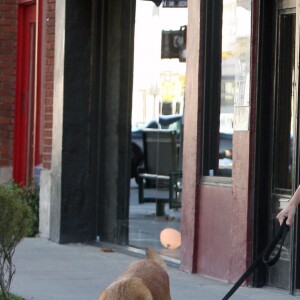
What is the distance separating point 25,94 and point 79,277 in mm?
5156

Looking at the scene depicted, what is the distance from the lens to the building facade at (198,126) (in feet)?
29.8

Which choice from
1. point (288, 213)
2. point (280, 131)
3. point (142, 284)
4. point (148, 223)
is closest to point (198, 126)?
point (280, 131)

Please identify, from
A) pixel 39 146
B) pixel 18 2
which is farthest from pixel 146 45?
pixel 18 2

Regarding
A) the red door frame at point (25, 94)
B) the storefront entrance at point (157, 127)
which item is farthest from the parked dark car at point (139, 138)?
the red door frame at point (25, 94)

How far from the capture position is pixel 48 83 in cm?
1280

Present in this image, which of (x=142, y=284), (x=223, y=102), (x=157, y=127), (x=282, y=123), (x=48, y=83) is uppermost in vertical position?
(x=48, y=83)

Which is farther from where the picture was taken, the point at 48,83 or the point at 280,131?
the point at 48,83

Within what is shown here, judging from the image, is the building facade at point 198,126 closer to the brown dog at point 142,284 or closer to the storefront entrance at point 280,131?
the storefront entrance at point 280,131

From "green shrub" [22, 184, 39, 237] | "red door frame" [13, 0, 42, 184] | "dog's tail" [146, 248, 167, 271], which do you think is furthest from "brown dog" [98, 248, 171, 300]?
"red door frame" [13, 0, 42, 184]

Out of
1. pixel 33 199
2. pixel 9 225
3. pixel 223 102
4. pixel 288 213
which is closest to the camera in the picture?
pixel 288 213

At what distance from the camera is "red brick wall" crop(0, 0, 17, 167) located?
14438 mm

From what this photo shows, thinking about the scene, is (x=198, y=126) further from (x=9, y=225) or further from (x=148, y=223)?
(x=9, y=225)

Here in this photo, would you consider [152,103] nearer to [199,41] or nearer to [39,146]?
[199,41]

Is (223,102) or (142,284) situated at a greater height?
(223,102)
